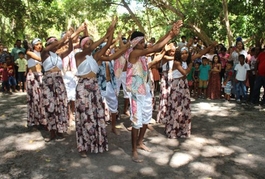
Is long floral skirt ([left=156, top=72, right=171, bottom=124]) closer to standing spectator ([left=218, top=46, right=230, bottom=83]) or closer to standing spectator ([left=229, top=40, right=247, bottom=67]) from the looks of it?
standing spectator ([left=229, top=40, right=247, bottom=67])

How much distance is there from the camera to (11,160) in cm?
501

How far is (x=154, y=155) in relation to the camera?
5.14 meters

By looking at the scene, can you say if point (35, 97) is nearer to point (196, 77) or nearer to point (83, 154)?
point (83, 154)

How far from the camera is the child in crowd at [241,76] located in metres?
9.53

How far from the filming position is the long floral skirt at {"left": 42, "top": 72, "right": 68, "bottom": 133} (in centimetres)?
583

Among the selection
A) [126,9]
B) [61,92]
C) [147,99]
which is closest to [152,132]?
[147,99]

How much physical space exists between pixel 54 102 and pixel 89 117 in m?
1.18

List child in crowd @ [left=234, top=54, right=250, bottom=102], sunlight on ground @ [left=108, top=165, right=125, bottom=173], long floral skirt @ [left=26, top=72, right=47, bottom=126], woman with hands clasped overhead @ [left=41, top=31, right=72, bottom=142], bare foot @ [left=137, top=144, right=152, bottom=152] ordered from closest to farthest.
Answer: sunlight on ground @ [left=108, top=165, right=125, bottom=173] < bare foot @ [left=137, top=144, right=152, bottom=152] < woman with hands clasped overhead @ [left=41, top=31, right=72, bottom=142] < long floral skirt @ [left=26, top=72, right=47, bottom=126] < child in crowd @ [left=234, top=54, right=250, bottom=102]

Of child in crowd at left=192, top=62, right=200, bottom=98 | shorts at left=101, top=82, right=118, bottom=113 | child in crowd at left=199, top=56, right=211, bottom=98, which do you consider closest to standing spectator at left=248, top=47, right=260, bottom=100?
child in crowd at left=199, top=56, right=211, bottom=98

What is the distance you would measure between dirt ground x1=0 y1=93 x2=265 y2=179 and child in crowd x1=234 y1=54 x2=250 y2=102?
7.60 ft

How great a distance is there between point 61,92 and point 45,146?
1098mm

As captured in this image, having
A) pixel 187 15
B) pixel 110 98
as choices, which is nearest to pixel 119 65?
pixel 110 98

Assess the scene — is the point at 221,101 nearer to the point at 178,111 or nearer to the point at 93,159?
the point at 178,111

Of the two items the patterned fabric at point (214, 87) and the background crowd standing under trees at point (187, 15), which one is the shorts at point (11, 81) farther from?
the patterned fabric at point (214, 87)
